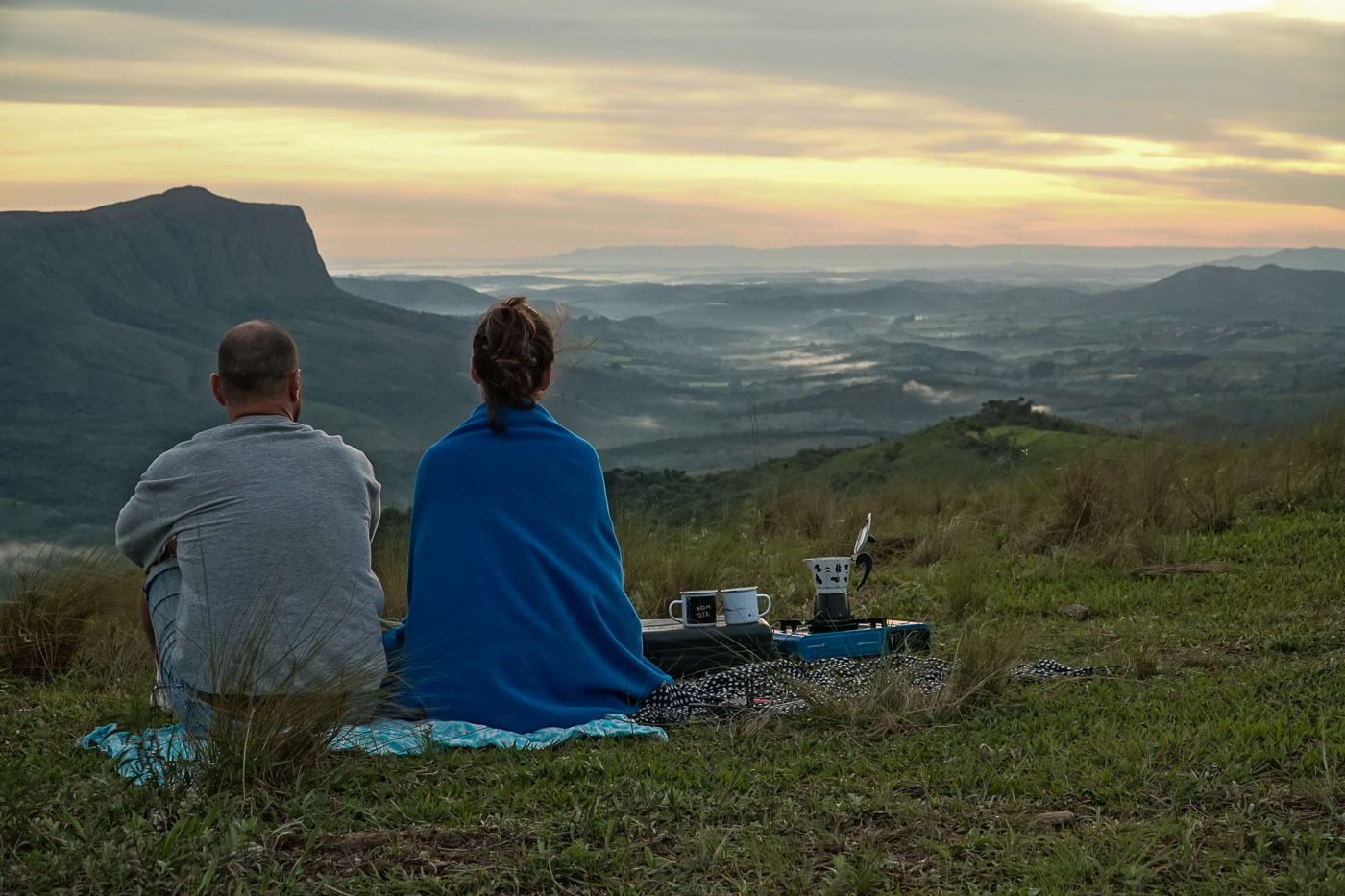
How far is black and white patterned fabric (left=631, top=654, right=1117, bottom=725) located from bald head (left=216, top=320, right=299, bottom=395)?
5.45 feet

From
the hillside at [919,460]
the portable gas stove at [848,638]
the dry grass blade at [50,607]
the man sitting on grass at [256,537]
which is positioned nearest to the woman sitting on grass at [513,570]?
the man sitting on grass at [256,537]

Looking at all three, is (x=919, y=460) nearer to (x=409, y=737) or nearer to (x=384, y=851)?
(x=409, y=737)

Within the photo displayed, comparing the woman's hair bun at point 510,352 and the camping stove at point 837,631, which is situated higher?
the woman's hair bun at point 510,352

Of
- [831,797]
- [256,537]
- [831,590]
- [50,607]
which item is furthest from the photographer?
[50,607]

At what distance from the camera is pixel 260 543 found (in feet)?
11.7

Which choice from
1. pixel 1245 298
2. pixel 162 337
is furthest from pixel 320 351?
pixel 1245 298

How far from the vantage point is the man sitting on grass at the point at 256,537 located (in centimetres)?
353

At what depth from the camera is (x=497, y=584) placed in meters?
3.99

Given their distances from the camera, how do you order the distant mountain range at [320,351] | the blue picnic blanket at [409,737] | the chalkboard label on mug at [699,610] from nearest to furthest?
the blue picnic blanket at [409,737] < the chalkboard label on mug at [699,610] < the distant mountain range at [320,351]

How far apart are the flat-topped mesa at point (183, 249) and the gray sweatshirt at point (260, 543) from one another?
554 ft

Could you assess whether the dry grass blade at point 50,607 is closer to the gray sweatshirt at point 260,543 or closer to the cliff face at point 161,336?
the gray sweatshirt at point 260,543

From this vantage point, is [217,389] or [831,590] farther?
[831,590]

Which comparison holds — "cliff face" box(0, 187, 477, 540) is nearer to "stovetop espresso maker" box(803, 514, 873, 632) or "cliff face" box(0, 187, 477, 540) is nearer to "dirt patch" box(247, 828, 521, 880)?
"stovetop espresso maker" box(803, 514, 873, 632)

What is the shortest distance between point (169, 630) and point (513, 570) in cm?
110
